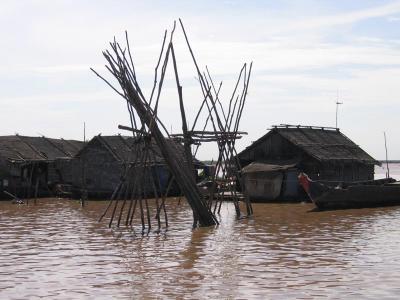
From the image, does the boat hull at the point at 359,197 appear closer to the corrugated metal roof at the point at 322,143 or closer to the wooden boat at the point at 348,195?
the wooden boat at the point at 348,195

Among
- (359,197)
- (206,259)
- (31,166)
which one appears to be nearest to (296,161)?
(359,197)

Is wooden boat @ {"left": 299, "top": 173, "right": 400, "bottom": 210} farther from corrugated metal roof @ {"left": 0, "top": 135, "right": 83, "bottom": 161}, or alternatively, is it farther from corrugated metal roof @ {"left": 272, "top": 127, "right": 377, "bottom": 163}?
corrugated metal roof @ {"left": 0, "top": 135, "right": 83, "bottom": 161}

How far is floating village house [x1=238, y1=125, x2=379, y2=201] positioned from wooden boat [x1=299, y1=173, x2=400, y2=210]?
207cm

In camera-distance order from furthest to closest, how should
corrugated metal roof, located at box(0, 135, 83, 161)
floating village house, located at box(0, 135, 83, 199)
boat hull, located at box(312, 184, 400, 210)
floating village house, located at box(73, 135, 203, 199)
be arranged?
corrugated metal roof, located at box(0, 135, 83, 161) < floating village house, located at box(0, 135, 83, 199) < floating village house, located at box(73, 135, 203, 199) < boat hull, located at box(312, 184, 400, 210)

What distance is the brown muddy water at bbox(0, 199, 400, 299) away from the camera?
9141 mm

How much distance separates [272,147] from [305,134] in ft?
6.36

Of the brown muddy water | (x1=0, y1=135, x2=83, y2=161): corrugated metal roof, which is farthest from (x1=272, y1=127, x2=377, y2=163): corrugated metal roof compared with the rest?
(x1=0, y1=135, x2=83, y2=161): corrugated metal roof

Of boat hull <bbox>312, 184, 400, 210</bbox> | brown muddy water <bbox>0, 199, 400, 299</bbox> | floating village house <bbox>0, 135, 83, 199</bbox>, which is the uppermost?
floating village house <bbox>0, 135, 83, 199</bbox>

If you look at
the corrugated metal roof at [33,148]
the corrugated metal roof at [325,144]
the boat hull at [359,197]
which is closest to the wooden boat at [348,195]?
the boat hull at [359,197]

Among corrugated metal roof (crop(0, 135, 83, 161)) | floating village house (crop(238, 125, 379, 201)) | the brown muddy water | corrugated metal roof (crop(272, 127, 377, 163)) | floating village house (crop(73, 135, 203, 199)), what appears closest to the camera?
the brown muddy water

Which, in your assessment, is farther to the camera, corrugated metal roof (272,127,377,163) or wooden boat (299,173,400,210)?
corrugated metal roof (272,127,377,163)

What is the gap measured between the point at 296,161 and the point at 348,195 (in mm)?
4861

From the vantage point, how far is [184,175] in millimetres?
16062

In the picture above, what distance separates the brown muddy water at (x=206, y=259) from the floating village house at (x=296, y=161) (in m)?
7.29
